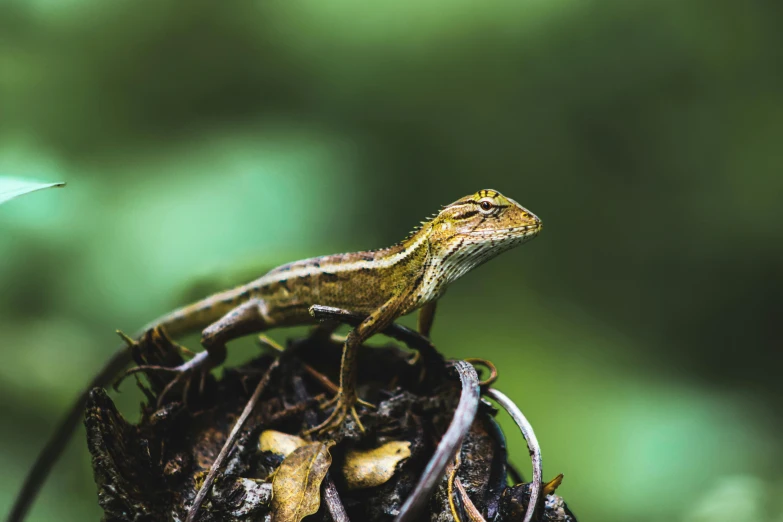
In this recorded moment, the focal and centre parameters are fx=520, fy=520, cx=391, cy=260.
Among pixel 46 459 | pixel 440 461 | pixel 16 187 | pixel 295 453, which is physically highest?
pixel 16 187

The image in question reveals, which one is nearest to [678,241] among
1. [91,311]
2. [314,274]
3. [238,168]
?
[314,274]

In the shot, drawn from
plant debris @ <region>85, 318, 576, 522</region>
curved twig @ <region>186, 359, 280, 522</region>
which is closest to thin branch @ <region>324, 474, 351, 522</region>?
plant debris @ <region>85, 318, 576, 522</region>

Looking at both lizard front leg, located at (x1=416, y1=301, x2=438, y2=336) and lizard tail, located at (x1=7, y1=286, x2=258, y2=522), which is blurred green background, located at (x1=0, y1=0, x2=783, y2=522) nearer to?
lizard tail, located at (x1=7, y1=286, x2=258, y2=522)

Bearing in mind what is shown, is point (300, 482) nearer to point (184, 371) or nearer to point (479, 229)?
point (184, 371)

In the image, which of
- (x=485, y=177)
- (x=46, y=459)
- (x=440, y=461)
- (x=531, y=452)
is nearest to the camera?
(x=440, y=461)

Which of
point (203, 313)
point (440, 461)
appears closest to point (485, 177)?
point (203, 313)

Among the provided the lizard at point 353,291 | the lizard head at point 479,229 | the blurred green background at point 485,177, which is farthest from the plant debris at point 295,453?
the blurred green background at point 485,177

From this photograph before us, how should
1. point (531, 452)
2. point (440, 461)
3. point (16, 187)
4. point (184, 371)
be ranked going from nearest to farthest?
point (440, 461)
point (16, 187)
point (531, 452)
point (184, 371)
